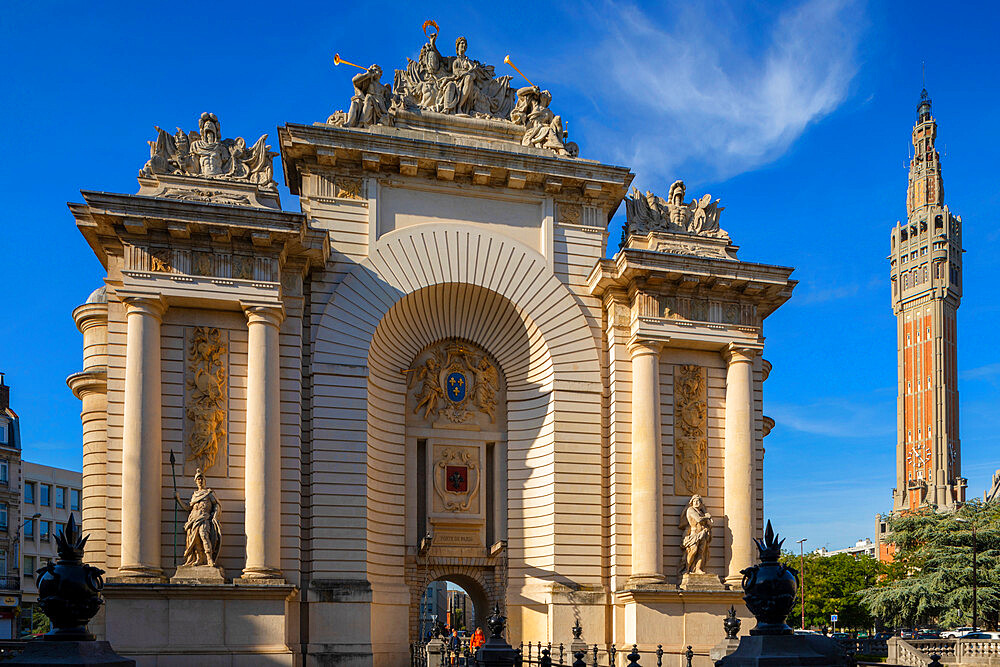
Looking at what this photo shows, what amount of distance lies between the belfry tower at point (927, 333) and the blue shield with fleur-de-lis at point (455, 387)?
88.6 meters

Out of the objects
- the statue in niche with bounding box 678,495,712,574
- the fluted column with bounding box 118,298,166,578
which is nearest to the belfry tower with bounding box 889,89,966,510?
the statue in niche with bounding box 678,495,712,574

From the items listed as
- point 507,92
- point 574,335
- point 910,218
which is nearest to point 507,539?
point 574,335

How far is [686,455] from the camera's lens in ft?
96.4

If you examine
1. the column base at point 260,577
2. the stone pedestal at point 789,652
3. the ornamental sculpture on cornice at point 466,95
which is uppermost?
the ornamental sculpture on cornice at point 466,95

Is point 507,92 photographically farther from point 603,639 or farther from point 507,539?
point 603,639

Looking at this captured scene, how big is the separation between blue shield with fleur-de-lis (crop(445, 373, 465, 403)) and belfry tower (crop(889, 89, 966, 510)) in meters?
88.6

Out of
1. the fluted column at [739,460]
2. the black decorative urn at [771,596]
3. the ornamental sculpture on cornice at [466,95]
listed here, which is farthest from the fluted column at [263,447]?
the black decorative urn at [771,596]

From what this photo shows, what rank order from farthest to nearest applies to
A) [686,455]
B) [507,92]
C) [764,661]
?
[507,92], [686,455], [764,661]

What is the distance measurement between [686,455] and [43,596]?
69.6ft

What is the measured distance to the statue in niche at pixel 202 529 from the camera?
80.0 ft

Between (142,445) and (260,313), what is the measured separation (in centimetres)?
451

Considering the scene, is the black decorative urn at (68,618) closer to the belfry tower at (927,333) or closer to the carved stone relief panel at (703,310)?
the carved stone relief panel at (703,310)

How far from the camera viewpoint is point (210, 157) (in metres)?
27.4

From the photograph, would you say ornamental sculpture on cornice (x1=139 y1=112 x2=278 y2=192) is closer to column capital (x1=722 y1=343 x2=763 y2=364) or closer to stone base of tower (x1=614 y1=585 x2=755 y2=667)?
column capital (x1=722 y1=343 x2=763 y2=364)
